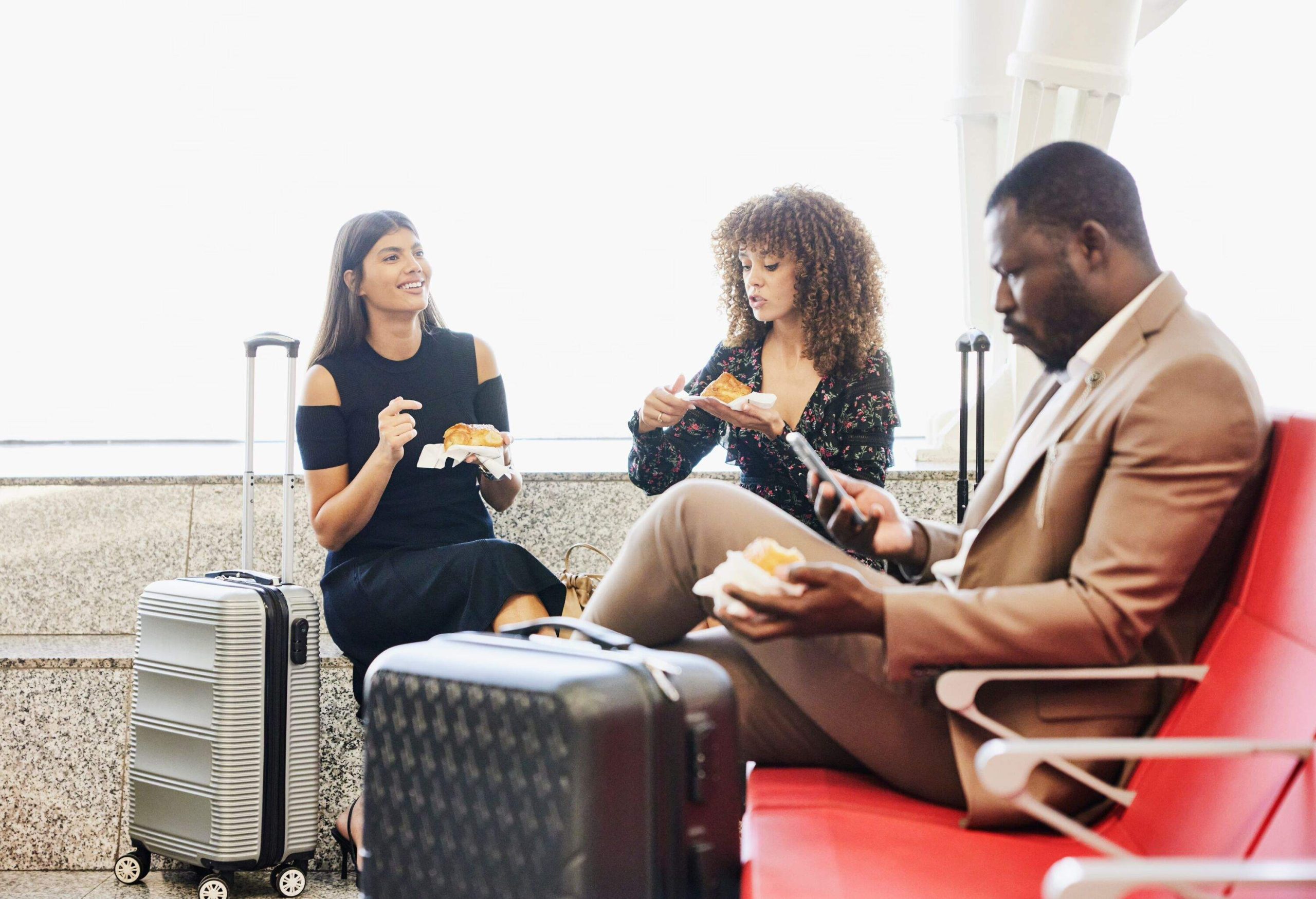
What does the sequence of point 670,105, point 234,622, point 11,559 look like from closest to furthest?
point 234,622
point 11,559
point 670,105

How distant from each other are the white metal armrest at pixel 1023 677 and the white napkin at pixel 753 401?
130 centimetres

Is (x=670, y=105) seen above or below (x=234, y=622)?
above

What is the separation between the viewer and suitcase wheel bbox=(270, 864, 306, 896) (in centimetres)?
281

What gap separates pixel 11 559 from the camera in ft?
11.9

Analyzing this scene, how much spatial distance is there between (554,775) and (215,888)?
183 cm

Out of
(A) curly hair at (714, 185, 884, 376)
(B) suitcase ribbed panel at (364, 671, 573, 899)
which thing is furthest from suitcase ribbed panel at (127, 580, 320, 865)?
(A) curly hair at (714, 185, 884, 376)

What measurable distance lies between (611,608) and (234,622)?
136cm

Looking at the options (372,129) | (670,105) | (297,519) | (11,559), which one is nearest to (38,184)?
(372,129)

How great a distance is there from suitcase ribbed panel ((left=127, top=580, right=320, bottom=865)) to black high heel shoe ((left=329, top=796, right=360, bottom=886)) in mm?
88

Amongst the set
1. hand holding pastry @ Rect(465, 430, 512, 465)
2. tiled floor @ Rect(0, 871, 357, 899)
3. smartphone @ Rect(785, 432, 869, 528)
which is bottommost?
tiled floor @ Rect(0, 871, 357, 899)

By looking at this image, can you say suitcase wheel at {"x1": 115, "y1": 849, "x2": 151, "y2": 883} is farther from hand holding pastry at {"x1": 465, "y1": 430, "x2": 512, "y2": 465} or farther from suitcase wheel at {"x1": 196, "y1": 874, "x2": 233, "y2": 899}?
hand holding pastry at {"x1": 465, "y1": 430, "x2": 512, "y2": 465}

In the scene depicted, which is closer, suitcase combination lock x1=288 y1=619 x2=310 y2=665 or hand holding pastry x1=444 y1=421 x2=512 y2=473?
suitcase combination lock x1=288 y1=619 x2=310 y2=665

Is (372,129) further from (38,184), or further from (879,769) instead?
(879,769)

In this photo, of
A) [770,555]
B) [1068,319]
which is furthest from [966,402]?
[770,555]
